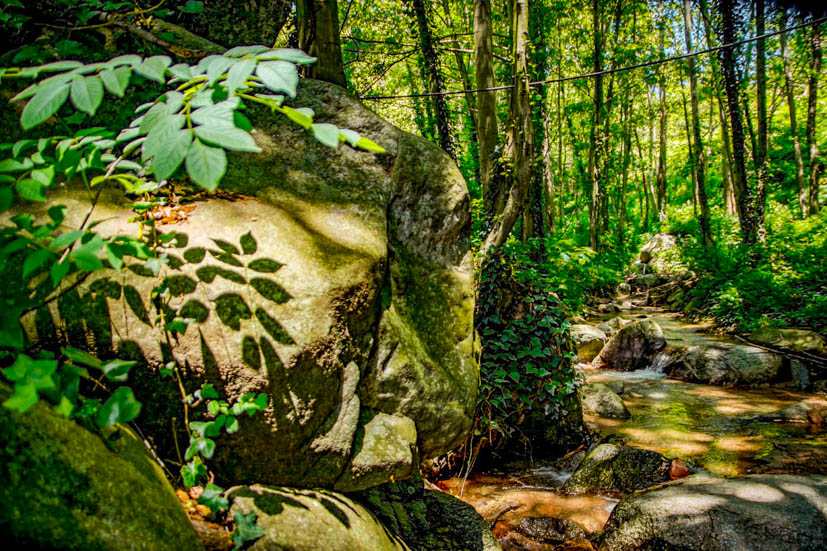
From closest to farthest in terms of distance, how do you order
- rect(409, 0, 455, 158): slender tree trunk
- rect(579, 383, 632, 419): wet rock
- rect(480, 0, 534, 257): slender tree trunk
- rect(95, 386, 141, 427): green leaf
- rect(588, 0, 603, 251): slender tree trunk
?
rect(95, 386, 141, 427): green leaf < rect(480, 0, 534, 257): slender tree trunk < rect(579, 383, 632, 419): wet rock < rect(409, 0, 455, 158): slender tree trunk < rect(588, 0, 603, 251): slender tree trunk

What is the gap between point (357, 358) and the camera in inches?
84.1

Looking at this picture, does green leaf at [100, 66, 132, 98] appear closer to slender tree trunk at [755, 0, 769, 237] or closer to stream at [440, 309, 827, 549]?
stream at [440, 309, 827, 549]

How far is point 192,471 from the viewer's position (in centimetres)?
160

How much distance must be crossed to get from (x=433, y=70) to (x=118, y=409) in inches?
339

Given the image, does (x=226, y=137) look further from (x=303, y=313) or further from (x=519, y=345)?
(x=519, y=345)

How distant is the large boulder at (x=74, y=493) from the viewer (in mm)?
1028

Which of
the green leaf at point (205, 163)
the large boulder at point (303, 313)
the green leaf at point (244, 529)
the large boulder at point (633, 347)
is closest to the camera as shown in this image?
the green leaf at point (205, 163)

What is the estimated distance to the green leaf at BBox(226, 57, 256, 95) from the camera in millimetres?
980

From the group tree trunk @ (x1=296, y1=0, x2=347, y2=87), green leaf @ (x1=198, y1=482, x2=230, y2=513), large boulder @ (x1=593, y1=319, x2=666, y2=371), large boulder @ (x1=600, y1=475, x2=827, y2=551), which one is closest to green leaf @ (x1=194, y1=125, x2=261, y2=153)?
green leaf @ (x1=198, y1=482, x2=230, y2=513)

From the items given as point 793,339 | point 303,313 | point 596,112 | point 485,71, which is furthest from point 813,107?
point 303,313

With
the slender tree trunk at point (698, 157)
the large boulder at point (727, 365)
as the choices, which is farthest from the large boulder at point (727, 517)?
the slender tree trunk at point (698, 157)

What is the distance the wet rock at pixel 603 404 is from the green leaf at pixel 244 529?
5472 millimetres

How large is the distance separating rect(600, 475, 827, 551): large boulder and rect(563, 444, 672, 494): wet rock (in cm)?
77

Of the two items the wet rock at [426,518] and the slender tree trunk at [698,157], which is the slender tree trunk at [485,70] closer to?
the wet rock at [426,518]
